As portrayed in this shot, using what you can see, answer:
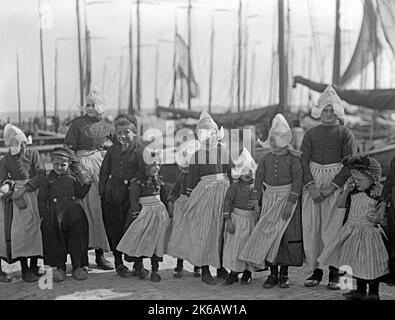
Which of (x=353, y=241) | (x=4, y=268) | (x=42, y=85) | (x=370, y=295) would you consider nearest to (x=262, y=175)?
(x=353, y=241)

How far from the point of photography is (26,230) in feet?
15.8

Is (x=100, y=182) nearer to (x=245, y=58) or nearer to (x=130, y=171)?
(x=130, y=171)

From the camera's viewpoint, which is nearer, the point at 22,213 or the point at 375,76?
the point at 22,213

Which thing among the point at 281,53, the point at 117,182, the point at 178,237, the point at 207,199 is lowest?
the point at 178,237

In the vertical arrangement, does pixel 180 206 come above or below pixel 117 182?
below

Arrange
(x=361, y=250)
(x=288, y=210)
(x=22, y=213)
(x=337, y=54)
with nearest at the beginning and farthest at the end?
(x=361, y=250), (x=288, y=210), (x=22, y=213), (x=337, y=54)

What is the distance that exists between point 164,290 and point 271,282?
0.91 meters

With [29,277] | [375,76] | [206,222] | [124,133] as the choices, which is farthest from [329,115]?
[375,76]

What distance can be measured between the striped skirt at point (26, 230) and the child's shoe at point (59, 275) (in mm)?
253

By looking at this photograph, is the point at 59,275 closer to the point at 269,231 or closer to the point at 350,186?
the point at 269,231

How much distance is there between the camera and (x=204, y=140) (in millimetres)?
4809

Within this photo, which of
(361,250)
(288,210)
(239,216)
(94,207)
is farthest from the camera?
(94,207)

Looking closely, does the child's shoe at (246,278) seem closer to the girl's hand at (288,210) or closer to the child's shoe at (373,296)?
the girl's hand at (288,210)

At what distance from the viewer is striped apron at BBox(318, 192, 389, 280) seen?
394cm
